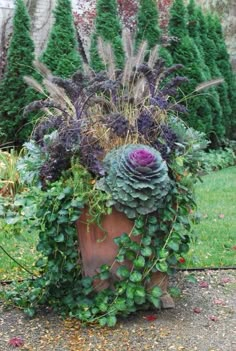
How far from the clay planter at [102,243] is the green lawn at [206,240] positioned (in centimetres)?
39

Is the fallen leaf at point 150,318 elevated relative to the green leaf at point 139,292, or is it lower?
lower

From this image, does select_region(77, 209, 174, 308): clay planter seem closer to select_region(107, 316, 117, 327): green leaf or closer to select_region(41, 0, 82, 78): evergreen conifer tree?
select_region(107, 316, 117, 327): green leaf

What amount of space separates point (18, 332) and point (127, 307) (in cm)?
56

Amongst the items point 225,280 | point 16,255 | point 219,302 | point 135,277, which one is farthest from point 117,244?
point 16,255

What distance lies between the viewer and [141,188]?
267 cm

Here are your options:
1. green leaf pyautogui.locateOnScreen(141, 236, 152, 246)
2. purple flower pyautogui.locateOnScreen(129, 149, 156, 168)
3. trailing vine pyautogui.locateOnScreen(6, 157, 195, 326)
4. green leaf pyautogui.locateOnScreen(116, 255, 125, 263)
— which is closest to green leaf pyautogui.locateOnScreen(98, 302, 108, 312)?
trailing vine pyautogui.locateOnScreen(6, 157, 195, 326)

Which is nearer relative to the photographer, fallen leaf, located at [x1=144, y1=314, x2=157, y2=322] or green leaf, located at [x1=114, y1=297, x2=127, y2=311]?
green leaf, located at [x1=114, y1=297, x2=127, y2=311]

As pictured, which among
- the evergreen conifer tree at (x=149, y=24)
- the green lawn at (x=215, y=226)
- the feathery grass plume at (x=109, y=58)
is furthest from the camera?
the evergreen conifer tree at (x=149, y=24)

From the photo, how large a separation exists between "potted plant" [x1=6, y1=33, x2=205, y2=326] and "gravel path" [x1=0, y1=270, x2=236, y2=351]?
0.08m

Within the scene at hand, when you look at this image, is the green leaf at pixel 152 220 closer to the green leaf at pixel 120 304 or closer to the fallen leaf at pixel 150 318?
the green leaf at pixel 120 304

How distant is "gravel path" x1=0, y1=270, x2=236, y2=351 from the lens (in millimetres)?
2648

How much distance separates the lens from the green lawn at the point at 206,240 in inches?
149

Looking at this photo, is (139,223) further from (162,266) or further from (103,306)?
(103,306)

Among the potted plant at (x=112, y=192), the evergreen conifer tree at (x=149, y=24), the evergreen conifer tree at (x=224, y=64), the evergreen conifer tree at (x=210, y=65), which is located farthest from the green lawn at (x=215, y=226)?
the evergreen conifer tree at (x=224, y=64)
